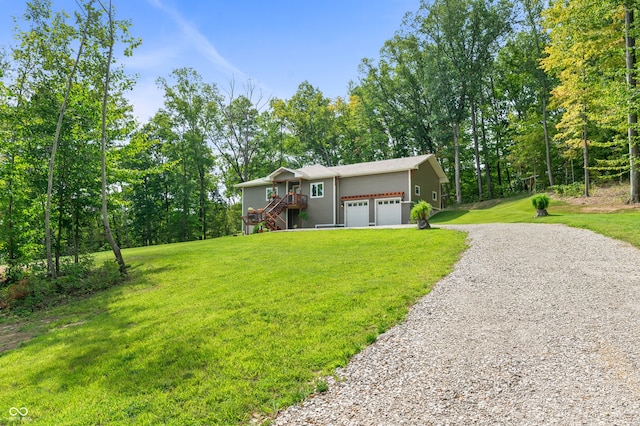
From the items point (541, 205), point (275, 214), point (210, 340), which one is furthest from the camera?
point (275, 214)

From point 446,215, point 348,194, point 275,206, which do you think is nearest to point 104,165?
point 275,206

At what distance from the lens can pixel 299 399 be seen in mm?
3359

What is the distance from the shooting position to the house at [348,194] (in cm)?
2184

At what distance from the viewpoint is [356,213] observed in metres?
23.0

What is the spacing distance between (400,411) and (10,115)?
585 inches

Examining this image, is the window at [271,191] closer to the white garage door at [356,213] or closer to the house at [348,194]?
the house at [348,194]

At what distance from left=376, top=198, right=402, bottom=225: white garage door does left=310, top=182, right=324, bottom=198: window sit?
4.32 m

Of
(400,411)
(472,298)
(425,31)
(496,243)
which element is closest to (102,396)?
(400,411)

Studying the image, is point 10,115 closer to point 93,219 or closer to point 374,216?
point 93,219

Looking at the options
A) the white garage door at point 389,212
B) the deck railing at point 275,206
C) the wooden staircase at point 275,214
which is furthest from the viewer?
the deck railing at point 275,206

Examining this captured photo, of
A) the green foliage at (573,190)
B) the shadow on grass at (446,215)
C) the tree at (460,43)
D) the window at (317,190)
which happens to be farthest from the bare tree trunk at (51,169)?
the green foliage at (573,190)

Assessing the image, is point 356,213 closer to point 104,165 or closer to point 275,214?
point 275,214

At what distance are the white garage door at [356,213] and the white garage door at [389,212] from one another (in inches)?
32.7

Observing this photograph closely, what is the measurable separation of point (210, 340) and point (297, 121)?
112ft
